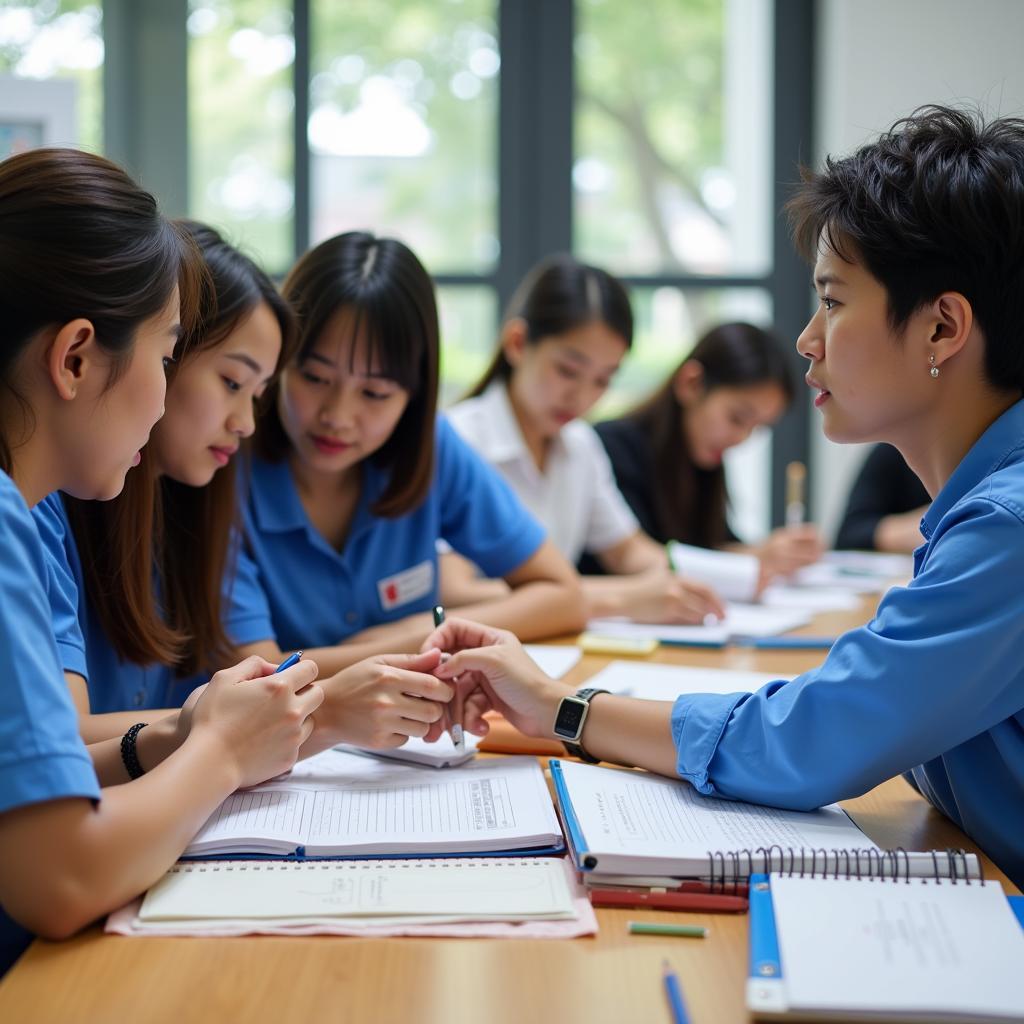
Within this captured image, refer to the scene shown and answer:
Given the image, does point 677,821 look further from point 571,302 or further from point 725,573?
point 571,302

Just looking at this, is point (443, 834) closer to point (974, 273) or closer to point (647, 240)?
point (974, 273)

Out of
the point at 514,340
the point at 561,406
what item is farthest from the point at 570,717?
the point at 514,340

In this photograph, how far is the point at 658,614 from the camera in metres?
2.28

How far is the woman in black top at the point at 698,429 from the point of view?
315 centimetres

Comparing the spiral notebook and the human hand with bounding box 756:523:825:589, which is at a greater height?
the human hand with bounding box 756:523:825:589

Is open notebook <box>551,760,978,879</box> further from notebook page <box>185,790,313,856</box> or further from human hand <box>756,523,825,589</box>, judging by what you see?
human hand <box>756,523,825,589</box>

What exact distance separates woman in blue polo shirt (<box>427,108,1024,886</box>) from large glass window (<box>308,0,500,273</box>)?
3088 millimetres

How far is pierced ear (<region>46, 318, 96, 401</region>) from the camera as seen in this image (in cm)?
98

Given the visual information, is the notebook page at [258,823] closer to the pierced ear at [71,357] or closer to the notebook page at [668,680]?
the pierced ear at [71,357]

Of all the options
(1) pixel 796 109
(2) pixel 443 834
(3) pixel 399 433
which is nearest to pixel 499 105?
(1) pixel 796 109

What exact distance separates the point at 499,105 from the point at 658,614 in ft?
8.38

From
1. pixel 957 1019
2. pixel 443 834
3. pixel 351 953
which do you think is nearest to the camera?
pixel 957 1019

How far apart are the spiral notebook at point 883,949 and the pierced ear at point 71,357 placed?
0.72 meters

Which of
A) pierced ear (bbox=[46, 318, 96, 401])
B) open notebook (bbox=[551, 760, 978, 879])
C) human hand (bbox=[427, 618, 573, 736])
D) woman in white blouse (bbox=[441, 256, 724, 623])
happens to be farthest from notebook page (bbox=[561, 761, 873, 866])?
woman in white blouse (bbox=[441, 256, 724, 623])
